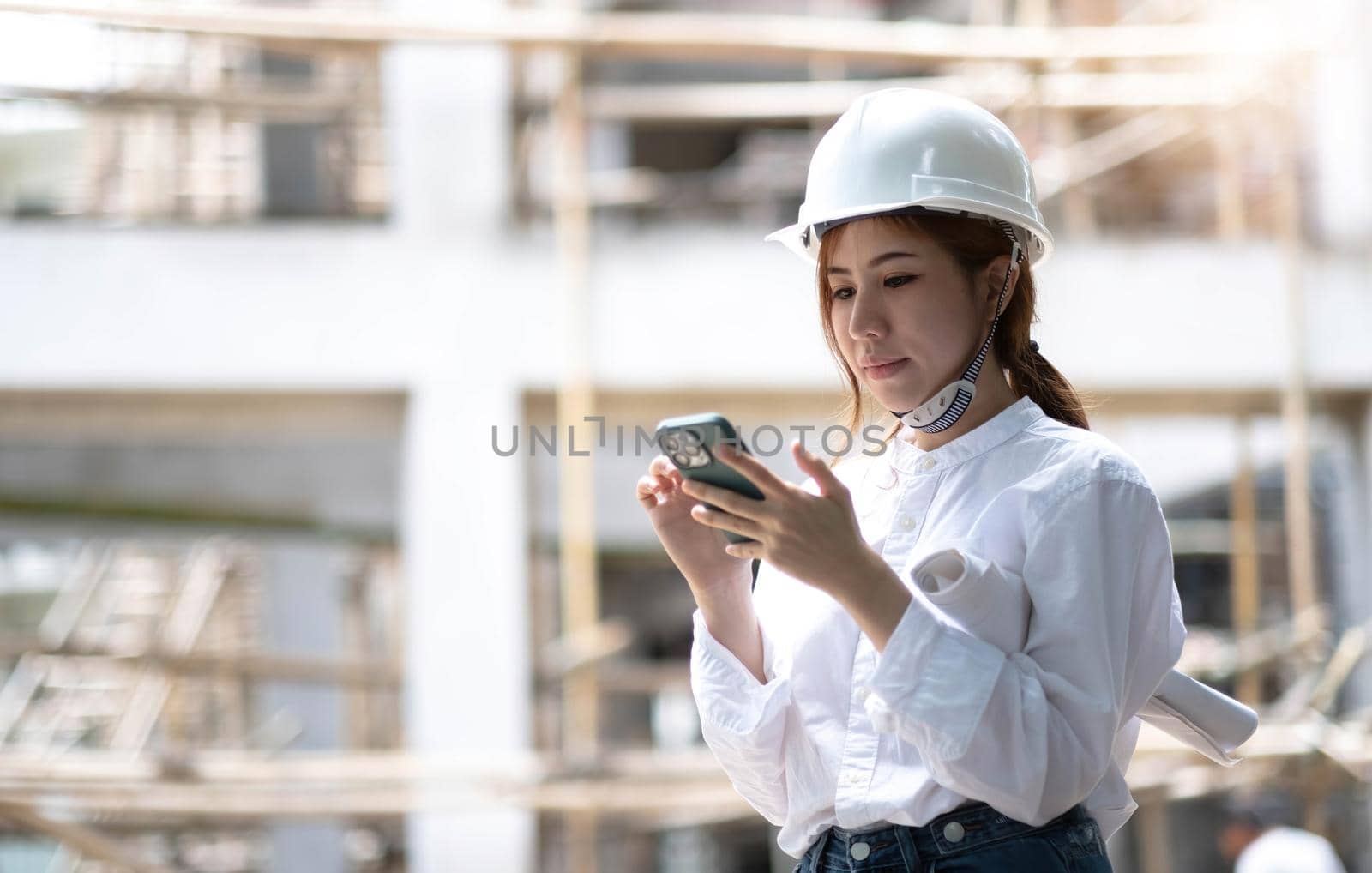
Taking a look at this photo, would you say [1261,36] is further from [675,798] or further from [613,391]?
[675,798]

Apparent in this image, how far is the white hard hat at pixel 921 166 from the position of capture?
1421 millimetres

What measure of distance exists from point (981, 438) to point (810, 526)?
0.31 metres

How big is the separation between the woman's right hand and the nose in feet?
0.72

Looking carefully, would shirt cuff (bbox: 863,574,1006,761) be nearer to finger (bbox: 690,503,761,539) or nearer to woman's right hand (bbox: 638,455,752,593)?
finger (bbox: 690,503,761,539)

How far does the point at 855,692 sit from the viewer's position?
56.7 inches

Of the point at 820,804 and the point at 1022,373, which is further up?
the point at 1022,373

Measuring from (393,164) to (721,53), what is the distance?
1153mm

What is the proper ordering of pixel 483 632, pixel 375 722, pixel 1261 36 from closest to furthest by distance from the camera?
1. pixel 483 632
2. pixel 1261 36
3. pixel 375 722

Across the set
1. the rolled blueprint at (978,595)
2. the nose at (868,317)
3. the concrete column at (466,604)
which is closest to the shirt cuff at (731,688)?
the rolled blueprint at (978,595)

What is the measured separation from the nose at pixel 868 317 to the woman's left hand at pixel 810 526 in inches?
8.9

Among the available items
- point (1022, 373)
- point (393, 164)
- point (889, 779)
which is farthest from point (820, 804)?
point (393, 164)

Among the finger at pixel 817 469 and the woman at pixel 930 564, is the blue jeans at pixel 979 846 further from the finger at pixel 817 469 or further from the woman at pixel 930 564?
the finger at pixel 817 469

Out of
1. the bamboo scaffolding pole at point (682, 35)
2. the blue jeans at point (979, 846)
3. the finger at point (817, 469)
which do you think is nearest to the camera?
the finger at point (817, 469)

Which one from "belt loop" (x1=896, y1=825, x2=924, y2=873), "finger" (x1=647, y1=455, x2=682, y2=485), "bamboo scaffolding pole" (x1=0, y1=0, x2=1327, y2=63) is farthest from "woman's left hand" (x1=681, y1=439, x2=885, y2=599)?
"bamboo scaffolding pole" (x1=0, y1=0, x2=1327, y2=63)
